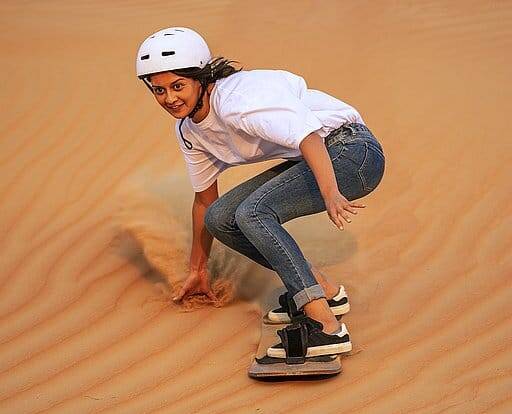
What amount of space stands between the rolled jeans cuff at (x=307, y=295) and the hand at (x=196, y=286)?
0.88 metres

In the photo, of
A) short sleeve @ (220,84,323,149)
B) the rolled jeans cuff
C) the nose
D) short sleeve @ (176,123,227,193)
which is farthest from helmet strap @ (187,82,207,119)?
the rolled jeans cuff

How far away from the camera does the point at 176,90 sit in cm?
473

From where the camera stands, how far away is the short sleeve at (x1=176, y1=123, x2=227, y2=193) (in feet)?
17.0

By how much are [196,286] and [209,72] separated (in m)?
1.22

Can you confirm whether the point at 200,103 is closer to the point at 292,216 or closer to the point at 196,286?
the point at 292,216

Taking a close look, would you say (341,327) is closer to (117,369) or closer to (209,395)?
(209,395)

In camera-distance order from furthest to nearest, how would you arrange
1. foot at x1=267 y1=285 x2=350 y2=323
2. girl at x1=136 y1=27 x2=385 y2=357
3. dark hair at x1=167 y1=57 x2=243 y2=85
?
foot at x1=267 y1=285 x2=350 y2=323 → dark hair at x1=167 y1=57 x2=243 y2=85 → girl at x1=136 y1=27 x2=385 y2=357

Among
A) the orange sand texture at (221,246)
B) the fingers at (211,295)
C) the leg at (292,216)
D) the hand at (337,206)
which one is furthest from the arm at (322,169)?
the fingers at (211,295)

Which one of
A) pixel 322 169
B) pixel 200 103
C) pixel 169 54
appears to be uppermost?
pixel 169 54

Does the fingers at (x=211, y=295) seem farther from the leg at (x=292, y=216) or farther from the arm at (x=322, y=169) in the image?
the arm at (x=322, y=169)

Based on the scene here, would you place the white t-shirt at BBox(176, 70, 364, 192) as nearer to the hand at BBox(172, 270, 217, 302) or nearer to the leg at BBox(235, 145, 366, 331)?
the leg at BBox(235, 145, 366, 331)

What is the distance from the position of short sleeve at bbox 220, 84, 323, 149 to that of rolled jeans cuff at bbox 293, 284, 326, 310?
0.63 m

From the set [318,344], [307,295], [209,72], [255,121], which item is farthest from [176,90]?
[318,344]

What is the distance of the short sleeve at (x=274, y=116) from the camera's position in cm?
438
